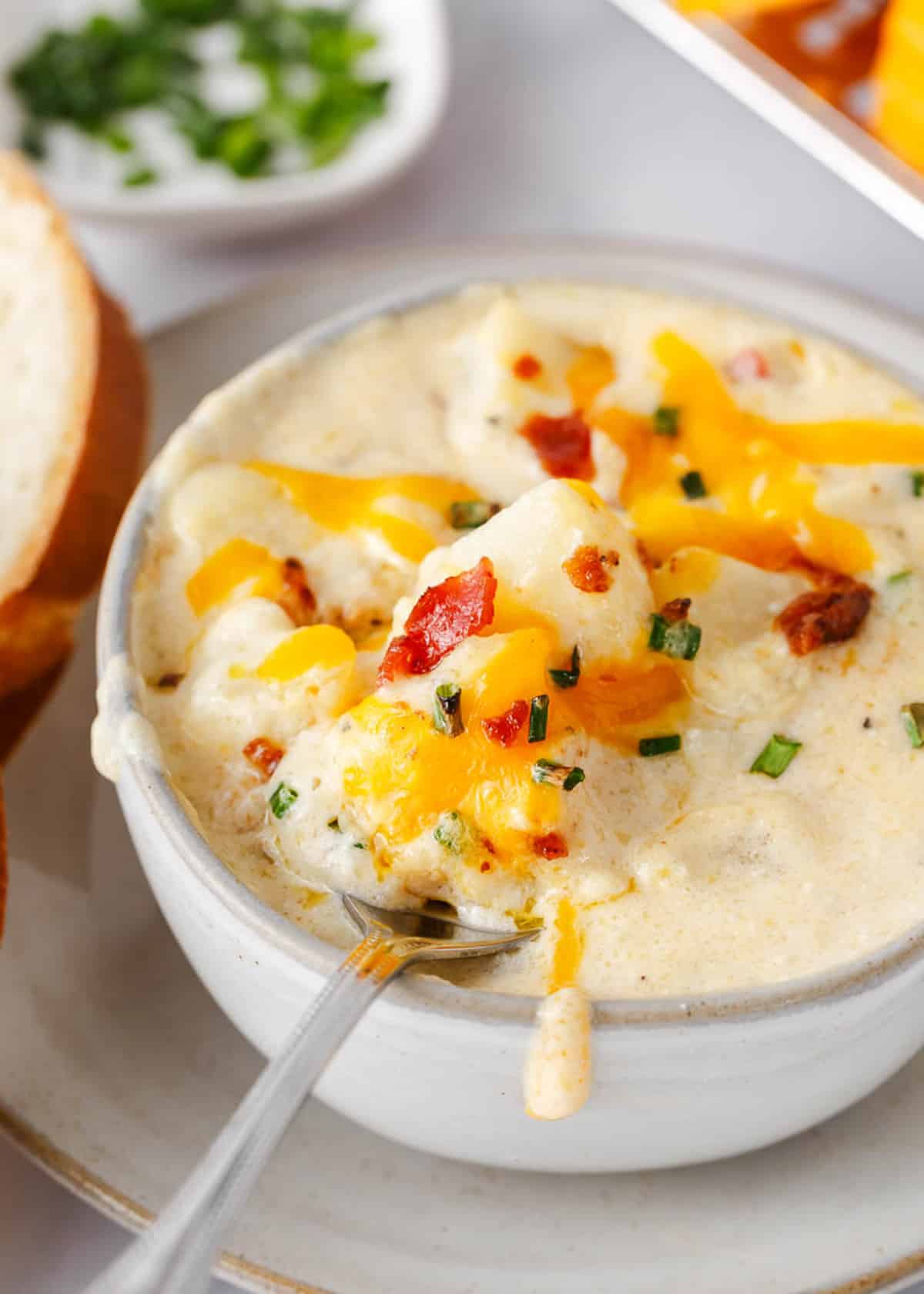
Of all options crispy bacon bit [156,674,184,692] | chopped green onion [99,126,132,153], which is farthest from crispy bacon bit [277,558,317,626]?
chopped green onion [99,126,132,153]

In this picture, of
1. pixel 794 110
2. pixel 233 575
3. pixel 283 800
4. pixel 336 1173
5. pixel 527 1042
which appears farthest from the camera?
pixel 794 110

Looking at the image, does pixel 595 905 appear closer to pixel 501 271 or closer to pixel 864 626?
pixel 864 626

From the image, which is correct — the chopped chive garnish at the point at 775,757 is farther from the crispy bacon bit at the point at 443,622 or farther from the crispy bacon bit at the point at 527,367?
the crispy bacon bit at the point at 527,367

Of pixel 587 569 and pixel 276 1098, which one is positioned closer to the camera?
pixel 276 1098

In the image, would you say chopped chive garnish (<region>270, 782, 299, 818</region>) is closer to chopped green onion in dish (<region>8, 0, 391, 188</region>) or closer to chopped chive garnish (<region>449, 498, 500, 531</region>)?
chopped chive garnish (<region>449, 498, 500, 531</region>)

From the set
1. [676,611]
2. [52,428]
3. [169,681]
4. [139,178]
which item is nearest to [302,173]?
[139,178]

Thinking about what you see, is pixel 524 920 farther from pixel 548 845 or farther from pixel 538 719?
pixel 538 719

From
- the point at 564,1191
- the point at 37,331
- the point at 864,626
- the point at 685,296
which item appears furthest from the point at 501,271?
the point at 564,1191
